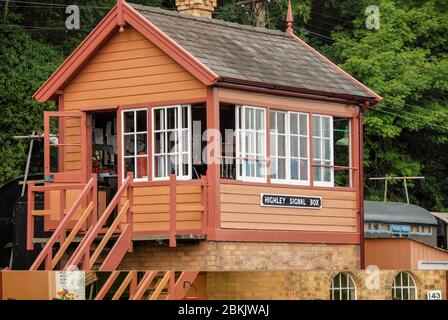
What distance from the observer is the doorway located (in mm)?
25266

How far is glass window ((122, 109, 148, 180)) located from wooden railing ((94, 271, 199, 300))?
7.36 m

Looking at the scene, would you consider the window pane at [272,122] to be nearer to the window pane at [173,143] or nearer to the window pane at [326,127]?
the window pane at [326,127]

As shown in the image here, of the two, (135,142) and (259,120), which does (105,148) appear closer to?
(135,142)

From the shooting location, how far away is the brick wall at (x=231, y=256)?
76.0ft

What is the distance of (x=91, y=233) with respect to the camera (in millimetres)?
22359

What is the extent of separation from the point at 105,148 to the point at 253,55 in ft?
11.0

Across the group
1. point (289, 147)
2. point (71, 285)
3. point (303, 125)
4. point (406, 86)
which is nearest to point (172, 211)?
point (289, 147)

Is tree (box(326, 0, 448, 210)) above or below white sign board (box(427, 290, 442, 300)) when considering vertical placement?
above

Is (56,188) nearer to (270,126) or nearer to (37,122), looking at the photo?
(270,126)

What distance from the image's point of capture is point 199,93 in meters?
23.5

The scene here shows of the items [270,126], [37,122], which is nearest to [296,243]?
[270,126]

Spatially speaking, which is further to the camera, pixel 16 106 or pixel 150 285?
pixel 16 106

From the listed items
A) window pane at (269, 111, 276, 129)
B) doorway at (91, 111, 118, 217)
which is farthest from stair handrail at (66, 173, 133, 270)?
window pane at (269, 111, 276, 129)

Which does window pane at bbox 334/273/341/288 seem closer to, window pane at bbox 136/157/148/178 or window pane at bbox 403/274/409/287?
window pane at bbox 403/274/409/287
